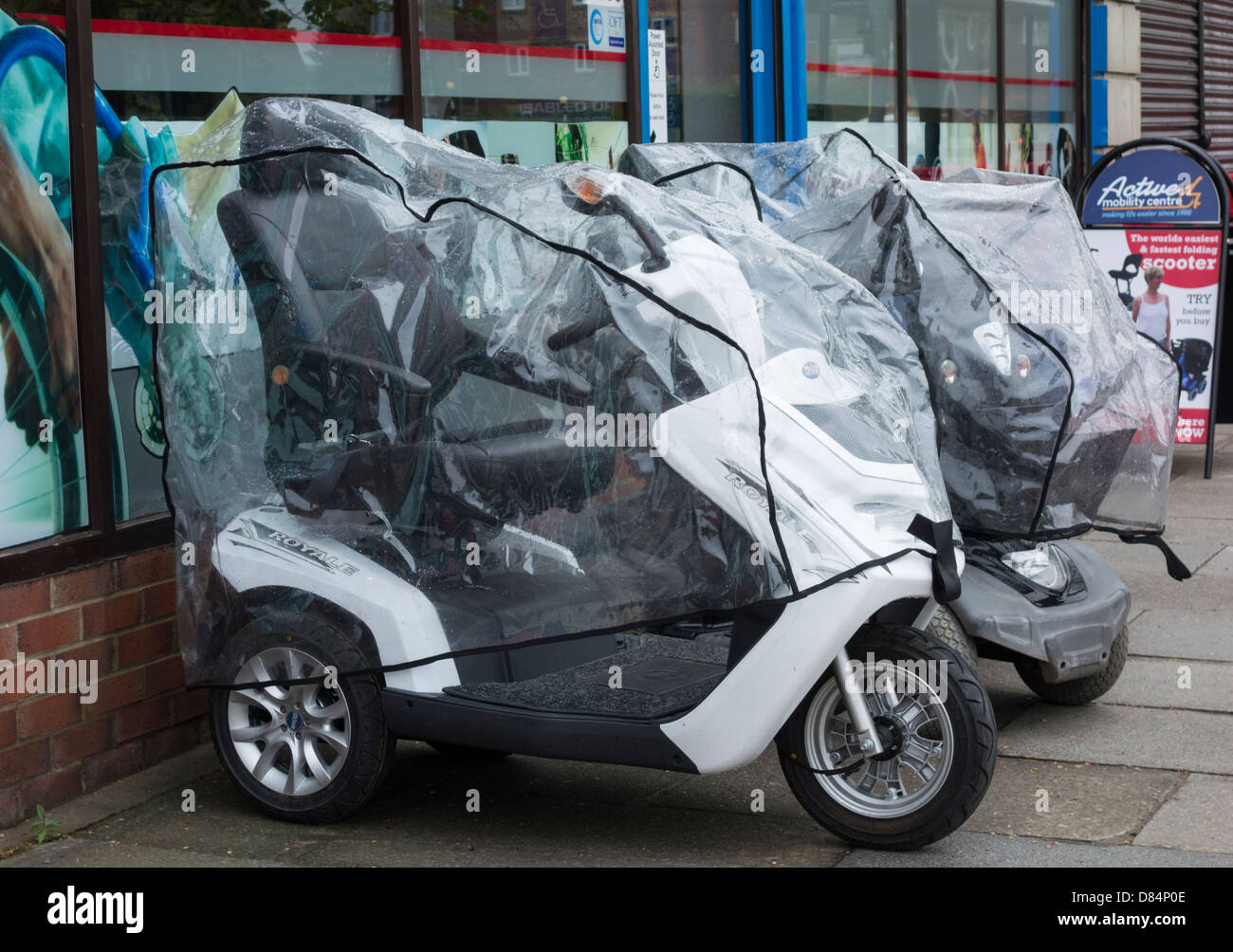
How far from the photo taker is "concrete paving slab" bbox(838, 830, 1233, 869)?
Answer: 4391 mm

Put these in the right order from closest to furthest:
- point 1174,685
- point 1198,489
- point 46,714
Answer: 1. point 46,714
2. point 1174,685
3. point 1198,489

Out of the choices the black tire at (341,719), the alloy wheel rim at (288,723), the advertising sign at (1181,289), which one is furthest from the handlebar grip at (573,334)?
the advertising sign at (1181,289)

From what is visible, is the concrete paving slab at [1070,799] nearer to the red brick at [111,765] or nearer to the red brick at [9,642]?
the red brick at [111,765]

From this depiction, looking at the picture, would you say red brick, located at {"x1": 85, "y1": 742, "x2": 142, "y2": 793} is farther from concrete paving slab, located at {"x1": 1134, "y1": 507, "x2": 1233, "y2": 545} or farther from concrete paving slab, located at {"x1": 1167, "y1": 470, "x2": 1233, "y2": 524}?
concrete paving slab, located at {"x1": 1167, "y1": 470, "x2": 1233, "y2": 524}

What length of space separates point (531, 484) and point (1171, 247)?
673 cm

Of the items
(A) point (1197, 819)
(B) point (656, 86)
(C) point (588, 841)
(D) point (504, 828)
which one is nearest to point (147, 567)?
(D) point (504, 828)

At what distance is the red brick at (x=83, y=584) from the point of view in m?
5.10

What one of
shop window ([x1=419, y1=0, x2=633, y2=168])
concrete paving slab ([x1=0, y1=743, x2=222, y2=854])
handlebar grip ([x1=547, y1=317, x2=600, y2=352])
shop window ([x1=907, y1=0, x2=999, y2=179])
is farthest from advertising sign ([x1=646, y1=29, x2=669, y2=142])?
handlebar grip ([x1=547, y1=317, x2=600, y2=352])

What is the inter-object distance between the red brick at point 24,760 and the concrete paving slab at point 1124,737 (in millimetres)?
3056

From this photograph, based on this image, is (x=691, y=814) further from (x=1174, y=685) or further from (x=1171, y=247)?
(x=1171, y=247)

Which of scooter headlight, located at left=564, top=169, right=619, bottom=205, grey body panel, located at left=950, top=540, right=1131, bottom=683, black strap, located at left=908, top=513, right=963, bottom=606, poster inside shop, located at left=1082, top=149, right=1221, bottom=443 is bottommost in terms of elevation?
grey body panel, located at left=950, top=540, right=1131, bottom=683

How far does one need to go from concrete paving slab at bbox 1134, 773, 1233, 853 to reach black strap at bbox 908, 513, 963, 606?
94 cm

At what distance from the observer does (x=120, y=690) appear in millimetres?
5367
